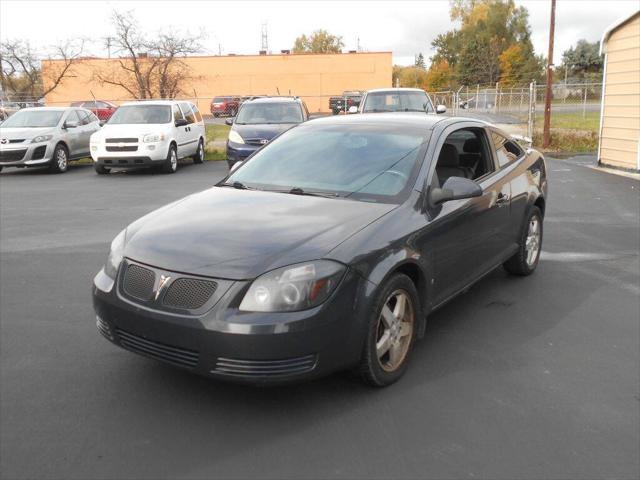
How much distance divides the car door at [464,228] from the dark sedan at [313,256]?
0.6 inches

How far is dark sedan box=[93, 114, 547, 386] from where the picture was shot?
3250 mm

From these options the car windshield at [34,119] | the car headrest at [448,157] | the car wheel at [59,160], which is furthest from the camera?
the car windshield at [34,119]

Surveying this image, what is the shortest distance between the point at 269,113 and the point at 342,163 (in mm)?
10799

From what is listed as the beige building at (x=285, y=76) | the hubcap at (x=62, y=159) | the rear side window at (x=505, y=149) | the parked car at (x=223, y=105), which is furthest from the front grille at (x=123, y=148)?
the beige building at (x=285, y=76)

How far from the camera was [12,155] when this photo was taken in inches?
595

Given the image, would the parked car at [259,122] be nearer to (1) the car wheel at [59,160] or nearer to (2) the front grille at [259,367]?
(1) the car wheel at [59,160]

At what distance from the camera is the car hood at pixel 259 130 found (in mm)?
13820

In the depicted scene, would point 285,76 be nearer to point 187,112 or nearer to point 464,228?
point 187,112

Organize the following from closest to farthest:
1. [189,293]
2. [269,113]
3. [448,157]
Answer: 1. [189,293]
2. [448,157]
3. [269,113]

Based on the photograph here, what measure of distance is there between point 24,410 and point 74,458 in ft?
2.18

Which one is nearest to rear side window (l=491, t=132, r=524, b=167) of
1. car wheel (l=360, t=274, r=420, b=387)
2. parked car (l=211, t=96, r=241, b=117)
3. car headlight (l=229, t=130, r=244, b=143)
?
car wheel (l=360, t=274, r=420, b=387)

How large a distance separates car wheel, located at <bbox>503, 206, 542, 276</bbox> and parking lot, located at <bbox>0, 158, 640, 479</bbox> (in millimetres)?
181

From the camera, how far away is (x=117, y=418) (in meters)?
3.40

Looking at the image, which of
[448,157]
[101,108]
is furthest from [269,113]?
[101,108]
